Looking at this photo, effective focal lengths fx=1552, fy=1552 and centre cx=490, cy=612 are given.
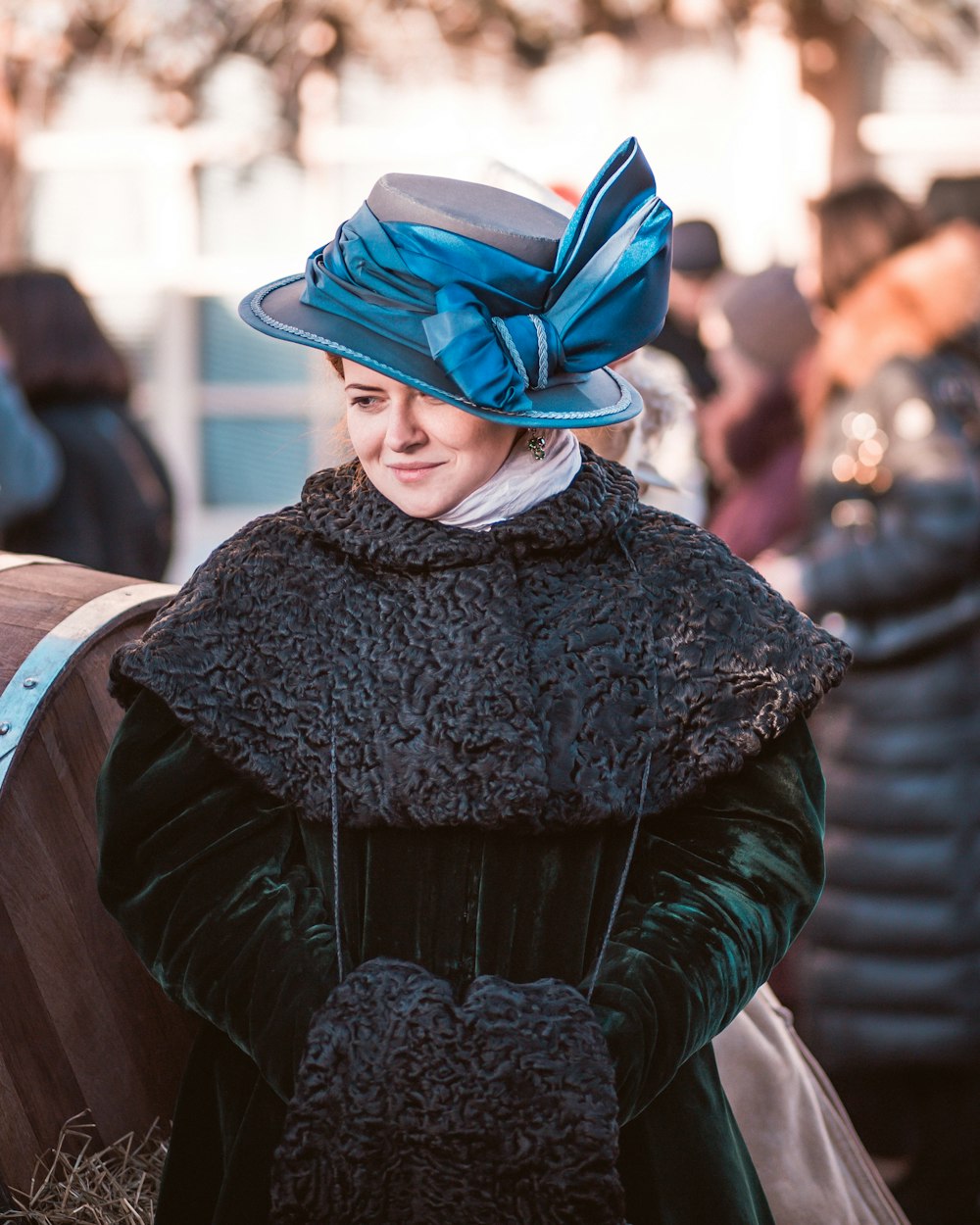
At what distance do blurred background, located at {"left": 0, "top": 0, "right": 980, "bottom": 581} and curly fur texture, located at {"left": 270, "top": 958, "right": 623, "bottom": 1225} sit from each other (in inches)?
189

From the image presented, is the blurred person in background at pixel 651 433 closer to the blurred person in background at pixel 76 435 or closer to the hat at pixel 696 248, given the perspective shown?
the blurred person in background at pixel 76 435

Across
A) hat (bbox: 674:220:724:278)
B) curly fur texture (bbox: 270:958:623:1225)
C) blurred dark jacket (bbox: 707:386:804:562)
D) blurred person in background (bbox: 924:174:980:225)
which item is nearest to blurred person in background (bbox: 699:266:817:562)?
blurred dark jacket (bbox: 707:386:804:562)

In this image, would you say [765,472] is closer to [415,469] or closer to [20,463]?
[20,463]

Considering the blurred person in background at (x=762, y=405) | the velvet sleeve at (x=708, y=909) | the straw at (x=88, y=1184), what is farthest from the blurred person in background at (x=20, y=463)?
the velvet sleeve at (x=708, y=909)

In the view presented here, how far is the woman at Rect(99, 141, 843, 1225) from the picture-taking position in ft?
4.81

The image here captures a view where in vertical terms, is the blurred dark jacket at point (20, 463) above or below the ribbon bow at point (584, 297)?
below

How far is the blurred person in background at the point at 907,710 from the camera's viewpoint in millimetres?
3449

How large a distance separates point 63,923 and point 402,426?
71 cm

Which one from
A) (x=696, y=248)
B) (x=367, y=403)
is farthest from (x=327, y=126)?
(x=367, y=403)

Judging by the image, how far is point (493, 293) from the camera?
1480 millimetres

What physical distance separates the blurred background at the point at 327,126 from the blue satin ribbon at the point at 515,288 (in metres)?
4.43

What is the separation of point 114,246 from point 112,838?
5286 mm

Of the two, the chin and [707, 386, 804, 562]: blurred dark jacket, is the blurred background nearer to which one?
[707, 386, 804, 562]: blurred dark jacket

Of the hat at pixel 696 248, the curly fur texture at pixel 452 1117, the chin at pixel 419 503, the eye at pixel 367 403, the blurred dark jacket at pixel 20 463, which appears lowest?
the curly fur texture at pixel 452 1117
